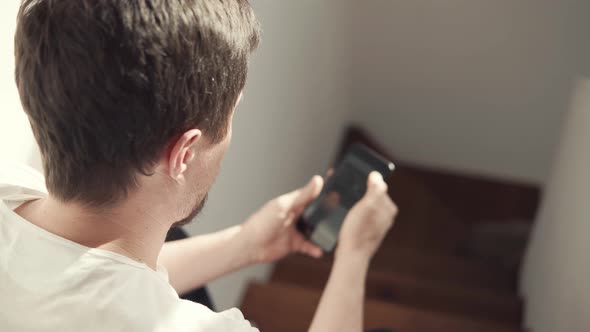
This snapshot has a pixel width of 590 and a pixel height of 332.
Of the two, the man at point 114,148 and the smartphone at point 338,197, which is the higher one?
the man at point 114,148

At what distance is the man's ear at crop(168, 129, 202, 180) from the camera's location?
0.72m

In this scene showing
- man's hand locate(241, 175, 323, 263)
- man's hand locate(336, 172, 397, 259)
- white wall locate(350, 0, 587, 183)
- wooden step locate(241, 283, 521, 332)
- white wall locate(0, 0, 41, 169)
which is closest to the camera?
white wall locate(0, 0, 41, 169)

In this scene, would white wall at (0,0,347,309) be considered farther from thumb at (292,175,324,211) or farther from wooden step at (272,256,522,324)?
thumb at (292,175,324,211)

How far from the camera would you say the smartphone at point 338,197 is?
4.09 feet

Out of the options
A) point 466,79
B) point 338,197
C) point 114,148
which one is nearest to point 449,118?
point 466,79

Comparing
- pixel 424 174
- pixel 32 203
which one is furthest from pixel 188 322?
pixel 424 174

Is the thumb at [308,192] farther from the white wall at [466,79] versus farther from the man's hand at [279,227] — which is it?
the white wall at [466,79]

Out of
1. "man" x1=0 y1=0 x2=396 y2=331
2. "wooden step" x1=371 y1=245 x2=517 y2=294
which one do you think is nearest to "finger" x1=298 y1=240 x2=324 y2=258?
"man" x1=0 y1=0 x2=396 y2=331

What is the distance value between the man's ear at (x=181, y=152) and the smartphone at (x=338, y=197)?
21.1 inches

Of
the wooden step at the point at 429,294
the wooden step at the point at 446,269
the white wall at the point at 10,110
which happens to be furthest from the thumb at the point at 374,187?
the wooden step at the point at 446,269

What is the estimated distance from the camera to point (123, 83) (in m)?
0.65

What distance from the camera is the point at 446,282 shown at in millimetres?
2266

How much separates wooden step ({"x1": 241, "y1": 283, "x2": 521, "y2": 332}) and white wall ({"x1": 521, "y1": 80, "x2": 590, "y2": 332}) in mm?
195

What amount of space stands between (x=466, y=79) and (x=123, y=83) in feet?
6.96
